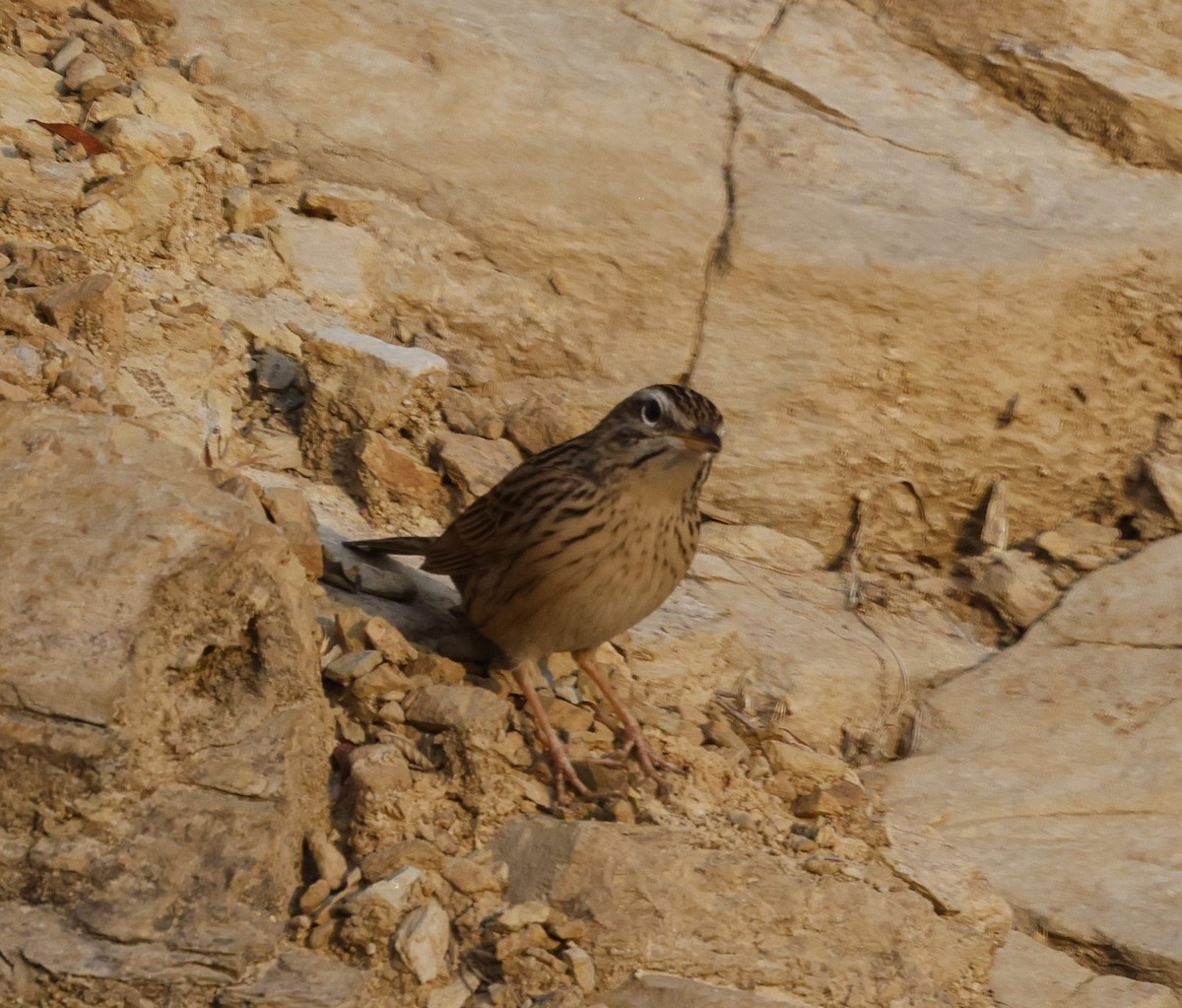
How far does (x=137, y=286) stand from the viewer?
5938mm

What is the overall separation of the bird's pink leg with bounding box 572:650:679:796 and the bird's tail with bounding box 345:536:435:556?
0.65 metres

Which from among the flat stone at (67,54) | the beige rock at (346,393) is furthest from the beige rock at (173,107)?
the beige rock at (346,393)

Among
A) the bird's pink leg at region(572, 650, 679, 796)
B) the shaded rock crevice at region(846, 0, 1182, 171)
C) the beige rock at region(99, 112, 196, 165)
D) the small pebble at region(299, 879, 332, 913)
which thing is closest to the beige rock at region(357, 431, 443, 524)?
the bird's pink leg at region(572, 650, 679, 796)

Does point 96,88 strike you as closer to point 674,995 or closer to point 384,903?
point 384,903

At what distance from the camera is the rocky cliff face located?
155 inches

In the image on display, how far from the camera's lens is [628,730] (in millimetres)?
5020

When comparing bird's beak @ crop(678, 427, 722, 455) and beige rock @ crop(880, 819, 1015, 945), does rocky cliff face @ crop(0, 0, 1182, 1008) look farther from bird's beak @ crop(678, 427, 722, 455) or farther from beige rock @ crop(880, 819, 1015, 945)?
bird's beak @ crop(678, 427, 722, 455)

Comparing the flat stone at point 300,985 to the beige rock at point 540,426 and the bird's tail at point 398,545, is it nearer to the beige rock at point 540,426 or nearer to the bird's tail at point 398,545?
the bird's tail at point 398,545

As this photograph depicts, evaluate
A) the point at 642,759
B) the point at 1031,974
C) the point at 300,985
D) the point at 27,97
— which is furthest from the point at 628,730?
the point at 27,97

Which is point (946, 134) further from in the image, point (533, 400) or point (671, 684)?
point (671, 684)

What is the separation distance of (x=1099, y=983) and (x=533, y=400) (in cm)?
328

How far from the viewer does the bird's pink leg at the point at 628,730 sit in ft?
15.9

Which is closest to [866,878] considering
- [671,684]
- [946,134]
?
[671,684]

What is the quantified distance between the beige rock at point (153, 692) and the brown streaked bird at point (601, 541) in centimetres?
85
